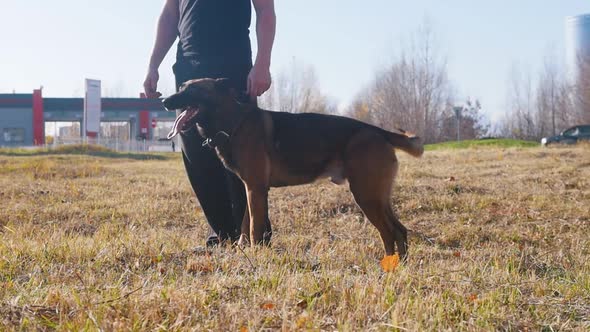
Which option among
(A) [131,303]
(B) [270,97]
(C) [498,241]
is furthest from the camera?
(B) [270,97]

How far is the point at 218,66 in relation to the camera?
505 cm

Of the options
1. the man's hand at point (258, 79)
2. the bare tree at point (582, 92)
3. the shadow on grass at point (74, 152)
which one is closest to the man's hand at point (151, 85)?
the man's hand at point (258, 79)

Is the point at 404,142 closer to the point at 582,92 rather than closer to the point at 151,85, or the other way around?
the point at 151,85

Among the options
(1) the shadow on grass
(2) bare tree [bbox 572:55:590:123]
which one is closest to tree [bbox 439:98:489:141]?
(2) bare tree [bbox 572:55:590:123]

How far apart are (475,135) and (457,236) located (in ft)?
198

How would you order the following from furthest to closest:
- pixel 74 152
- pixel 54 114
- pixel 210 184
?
pixel 54 114
pixel 74 152
pixel 210 184

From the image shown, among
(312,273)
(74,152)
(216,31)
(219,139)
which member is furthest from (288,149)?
(74,152)

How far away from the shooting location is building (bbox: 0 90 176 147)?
204ft

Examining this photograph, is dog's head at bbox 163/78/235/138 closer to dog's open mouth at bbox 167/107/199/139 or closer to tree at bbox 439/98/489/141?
dog's open mouth at bbox 167/107/199/139

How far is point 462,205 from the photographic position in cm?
771

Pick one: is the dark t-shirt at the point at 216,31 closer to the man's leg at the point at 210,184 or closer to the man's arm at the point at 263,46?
the man's arm at the point at 263,46

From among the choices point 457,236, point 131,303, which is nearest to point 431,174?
point 457,236

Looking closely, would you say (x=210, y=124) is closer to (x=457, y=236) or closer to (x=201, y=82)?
(x=201, y=82)

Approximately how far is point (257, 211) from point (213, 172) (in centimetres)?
71
